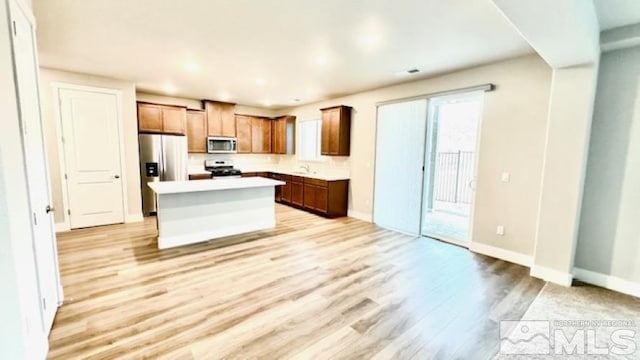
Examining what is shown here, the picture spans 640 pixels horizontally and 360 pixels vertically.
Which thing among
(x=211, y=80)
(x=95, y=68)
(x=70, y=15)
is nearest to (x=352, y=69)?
(x=211, y=80)

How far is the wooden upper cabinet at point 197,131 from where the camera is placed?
6402mm

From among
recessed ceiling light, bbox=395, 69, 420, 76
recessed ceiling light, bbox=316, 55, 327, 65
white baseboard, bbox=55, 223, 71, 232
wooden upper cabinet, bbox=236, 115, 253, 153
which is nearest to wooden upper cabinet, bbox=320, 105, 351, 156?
recessed ceiling light, bbox=395, 69, 420, 76

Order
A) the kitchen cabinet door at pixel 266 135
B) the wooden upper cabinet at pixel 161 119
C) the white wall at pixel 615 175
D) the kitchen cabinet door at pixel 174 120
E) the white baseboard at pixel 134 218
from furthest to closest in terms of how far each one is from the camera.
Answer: the kitchen cabinet door at pixel 266 135 → the kitchen cabinet door at pixel 174 120 → the wooden upper cabinet at pixel 161 119 → the white baseboard at pixel 134 218 → the white wall at pixel 615 175

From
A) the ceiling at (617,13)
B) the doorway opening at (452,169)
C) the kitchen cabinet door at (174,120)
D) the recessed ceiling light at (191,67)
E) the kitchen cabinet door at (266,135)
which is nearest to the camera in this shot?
the ceiling at (617,13)

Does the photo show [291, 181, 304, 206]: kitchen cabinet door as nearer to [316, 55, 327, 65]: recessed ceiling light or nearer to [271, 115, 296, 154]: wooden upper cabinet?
[271, 115, 296, 154]: wooden upper cabinet

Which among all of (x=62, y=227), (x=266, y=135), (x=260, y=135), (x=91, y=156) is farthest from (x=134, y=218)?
(x=266, y=135)

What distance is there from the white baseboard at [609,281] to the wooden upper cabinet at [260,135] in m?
6.85

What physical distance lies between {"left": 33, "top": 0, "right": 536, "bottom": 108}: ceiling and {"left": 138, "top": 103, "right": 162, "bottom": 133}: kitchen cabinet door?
3.29 feet

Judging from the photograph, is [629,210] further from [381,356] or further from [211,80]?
[211,80]

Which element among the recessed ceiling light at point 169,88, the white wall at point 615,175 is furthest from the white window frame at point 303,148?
the white wall at point 615,175

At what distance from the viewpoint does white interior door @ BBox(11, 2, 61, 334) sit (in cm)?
178

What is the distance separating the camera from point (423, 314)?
2.41 metres

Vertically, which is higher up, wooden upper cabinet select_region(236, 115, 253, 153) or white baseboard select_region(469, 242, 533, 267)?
wooden upper cabinet select_region(236, 115, 253, 153)

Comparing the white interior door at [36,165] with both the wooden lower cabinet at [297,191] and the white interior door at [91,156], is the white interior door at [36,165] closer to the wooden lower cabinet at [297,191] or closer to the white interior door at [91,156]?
the white interior door at [91,156]
